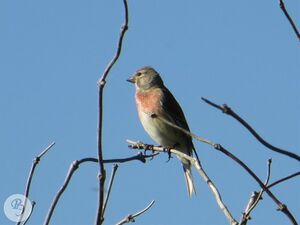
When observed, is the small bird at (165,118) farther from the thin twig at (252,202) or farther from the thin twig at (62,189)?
the thin twig at (62,189)

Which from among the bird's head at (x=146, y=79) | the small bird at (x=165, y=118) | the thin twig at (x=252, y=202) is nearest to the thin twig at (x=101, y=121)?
the thin twig at (x=252, y=202)

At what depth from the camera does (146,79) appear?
9.05m

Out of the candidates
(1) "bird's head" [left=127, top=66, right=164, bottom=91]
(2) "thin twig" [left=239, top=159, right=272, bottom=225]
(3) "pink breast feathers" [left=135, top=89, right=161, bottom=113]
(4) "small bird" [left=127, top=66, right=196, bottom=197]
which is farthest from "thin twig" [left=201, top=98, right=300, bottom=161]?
(1) "bird's head" [left=127, top=66, right=164, bottom=91]

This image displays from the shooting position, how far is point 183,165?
320 inches

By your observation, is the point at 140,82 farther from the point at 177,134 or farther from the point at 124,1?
the point at 124,1

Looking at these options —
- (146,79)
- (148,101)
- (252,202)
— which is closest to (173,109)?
(148,101)

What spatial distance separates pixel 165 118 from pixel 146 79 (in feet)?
4.65

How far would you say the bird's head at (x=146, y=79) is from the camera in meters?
8.91

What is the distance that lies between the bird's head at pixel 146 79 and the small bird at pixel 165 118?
0.06ft

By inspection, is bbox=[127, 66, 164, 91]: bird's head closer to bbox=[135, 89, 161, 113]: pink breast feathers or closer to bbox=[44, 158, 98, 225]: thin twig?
bbox=[135, 89, 161, 113]: pink breast feathers

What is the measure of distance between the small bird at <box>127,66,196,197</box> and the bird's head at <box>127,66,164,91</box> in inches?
0.7

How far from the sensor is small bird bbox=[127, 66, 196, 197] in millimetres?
7832

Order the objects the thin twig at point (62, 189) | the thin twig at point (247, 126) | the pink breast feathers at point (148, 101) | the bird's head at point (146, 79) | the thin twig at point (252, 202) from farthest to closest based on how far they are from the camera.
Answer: the bird's head at point (146, 79)
the pink breast feathers at point (148, 101)
the thin twig at point (252, 202)
the thin twig at point (62, 189)
the thin twig at point (247, 126)

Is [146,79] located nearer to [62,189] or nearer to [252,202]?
[252,202]
